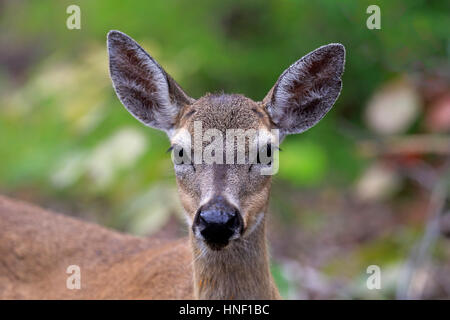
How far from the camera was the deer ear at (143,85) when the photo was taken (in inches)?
213

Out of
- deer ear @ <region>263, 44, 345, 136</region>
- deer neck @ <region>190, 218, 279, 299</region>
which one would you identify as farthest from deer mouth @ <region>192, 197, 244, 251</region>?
deer ear @ <region>263, 44, 345, 136</region>

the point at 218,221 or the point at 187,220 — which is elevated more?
the point at 187,220

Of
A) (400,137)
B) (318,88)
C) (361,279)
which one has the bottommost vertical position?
(361,279)

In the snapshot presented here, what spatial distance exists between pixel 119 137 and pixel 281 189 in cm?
336

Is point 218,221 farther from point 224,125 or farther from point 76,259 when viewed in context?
point 76,259

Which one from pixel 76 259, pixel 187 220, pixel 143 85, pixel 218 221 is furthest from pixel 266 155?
pixel 76 259

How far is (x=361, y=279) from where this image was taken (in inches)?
308

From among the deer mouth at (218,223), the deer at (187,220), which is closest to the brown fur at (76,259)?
the deer at (187,220)

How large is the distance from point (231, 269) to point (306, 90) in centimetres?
141

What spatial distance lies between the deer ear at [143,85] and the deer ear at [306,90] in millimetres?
664

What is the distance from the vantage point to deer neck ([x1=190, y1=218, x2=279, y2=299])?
16.8 feet

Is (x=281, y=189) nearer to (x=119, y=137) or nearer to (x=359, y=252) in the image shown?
(x=359, y=252)

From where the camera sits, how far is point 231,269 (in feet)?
16.8
